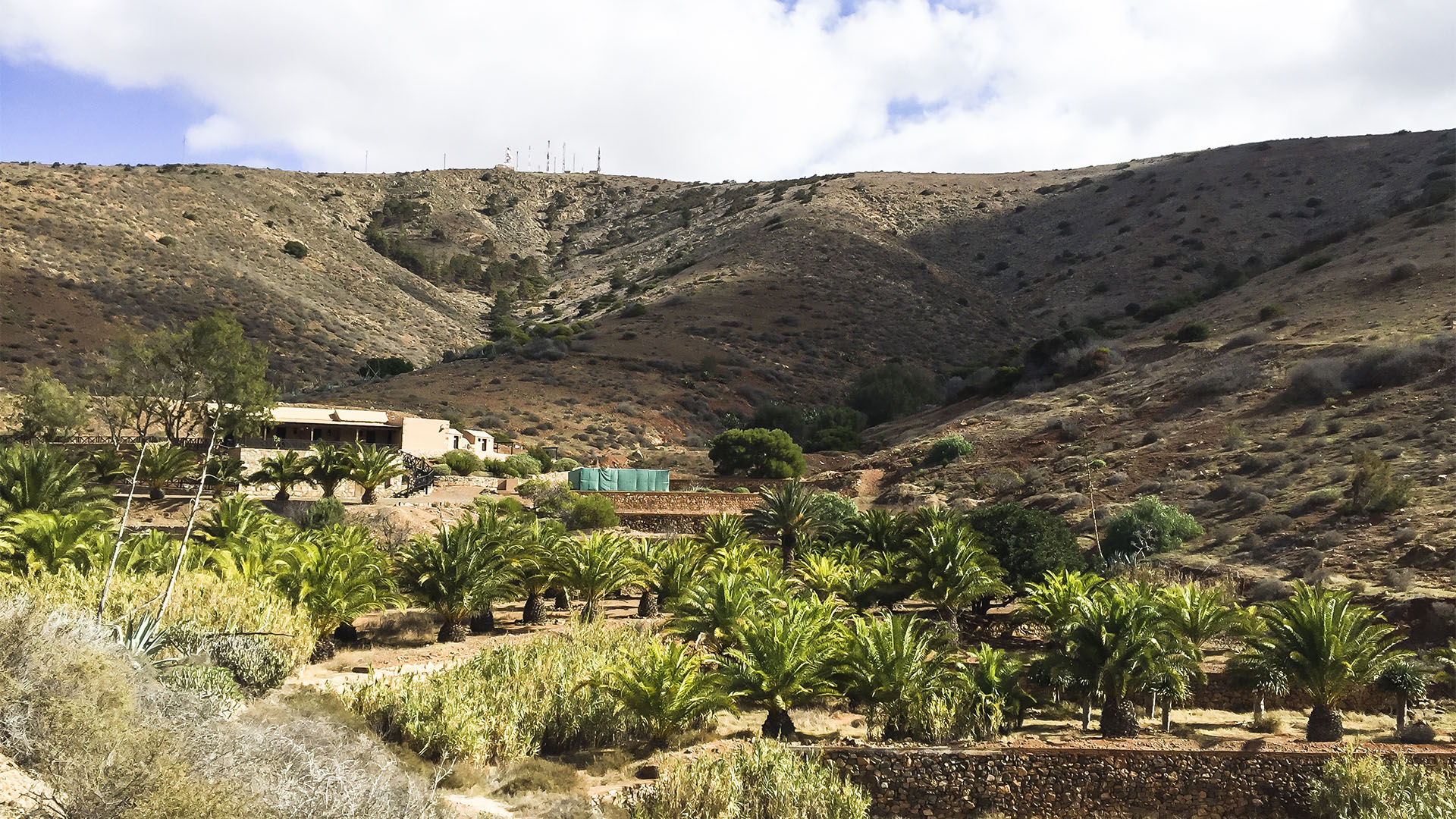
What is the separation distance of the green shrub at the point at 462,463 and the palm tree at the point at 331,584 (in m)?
17.0

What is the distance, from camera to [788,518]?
3194 centimetres

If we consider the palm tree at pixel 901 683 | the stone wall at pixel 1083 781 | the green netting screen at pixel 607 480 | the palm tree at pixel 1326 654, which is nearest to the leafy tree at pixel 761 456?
the green netting screen at pixel 607 480

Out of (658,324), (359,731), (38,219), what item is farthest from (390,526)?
(38,219)

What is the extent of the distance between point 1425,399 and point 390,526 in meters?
34.1

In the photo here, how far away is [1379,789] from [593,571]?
1584cm

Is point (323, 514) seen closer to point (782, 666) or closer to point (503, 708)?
point (503, 708)

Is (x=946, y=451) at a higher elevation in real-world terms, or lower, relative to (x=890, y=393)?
lower

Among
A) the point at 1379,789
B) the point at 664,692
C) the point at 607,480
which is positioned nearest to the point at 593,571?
the point at 664,692

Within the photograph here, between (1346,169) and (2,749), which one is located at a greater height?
(1346,169)

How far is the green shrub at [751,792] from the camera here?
41.7ft

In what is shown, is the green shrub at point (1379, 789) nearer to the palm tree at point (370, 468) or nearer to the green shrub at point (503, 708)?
the green shrub at point (503, 708)

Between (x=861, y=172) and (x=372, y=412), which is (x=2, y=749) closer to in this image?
(x=372, y=412)

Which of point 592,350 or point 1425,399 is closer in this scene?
point 1425,399

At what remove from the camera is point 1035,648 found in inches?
886
